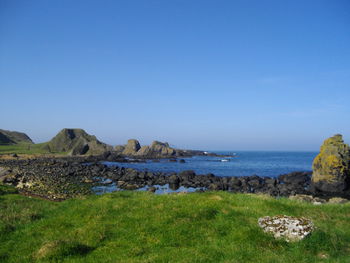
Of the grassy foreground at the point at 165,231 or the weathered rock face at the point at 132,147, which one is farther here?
the weathered rock face at the point at 132,147

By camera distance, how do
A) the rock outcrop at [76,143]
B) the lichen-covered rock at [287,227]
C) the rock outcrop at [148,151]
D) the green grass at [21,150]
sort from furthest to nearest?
the rock outcrop at [148,151], the rock outcrop at [76,143], the green grass at [21,150], the lichen-covered rock at [287,227]

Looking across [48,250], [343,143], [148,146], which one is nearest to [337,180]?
[343,143]

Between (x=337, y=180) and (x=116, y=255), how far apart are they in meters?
46.5

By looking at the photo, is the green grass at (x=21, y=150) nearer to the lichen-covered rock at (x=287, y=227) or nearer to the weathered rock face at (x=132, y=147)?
the weathered rock face at (x=132, y=147)

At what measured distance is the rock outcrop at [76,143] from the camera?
147m

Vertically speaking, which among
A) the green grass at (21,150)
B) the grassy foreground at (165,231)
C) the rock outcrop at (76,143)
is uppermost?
the rock outcrop at (76,143)

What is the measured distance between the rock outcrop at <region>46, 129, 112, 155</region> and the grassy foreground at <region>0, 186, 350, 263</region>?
438 ft

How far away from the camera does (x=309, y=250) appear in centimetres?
1099

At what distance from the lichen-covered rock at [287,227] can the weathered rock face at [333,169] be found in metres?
40.1

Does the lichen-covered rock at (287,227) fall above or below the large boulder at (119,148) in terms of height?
below

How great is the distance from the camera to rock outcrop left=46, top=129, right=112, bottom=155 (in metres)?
147

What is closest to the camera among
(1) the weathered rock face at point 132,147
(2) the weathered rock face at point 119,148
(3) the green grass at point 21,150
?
(3) the green grass at point 21,150

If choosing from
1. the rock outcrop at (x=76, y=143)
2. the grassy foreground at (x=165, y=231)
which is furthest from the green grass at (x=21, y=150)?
the grassy foreground at (x=165, y=231)

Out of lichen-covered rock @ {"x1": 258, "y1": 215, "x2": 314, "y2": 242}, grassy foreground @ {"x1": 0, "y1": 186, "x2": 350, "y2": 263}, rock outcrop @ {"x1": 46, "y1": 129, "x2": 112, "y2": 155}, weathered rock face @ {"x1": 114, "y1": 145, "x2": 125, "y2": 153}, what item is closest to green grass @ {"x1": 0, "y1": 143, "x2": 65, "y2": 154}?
rock outcrop @ {"x1": 46, "y1": 129, "x2": 112, "y2": 155}
